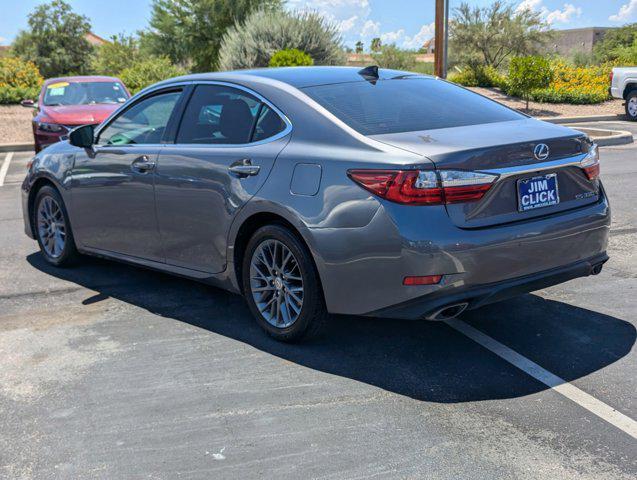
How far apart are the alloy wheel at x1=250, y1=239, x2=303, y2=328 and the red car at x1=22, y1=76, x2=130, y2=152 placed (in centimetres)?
947

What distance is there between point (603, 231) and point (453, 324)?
112cm

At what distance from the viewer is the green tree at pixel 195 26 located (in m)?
36.2

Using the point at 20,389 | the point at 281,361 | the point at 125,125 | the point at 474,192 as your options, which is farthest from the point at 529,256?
the point at 125,125

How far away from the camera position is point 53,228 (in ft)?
22.5

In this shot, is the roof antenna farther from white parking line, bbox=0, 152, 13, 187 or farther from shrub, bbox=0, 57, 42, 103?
shrub, bbox=0, 57, 42, 103

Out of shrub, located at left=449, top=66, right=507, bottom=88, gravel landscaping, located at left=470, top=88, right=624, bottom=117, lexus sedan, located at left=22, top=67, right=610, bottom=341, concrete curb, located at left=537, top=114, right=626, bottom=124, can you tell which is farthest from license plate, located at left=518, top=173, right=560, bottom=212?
shrub, located at left=449, top=66, right=507, bottom=88

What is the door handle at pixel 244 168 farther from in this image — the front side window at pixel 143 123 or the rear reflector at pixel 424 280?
the rear reflector at pixel 424 280

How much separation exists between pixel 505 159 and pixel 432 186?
462 millimetres

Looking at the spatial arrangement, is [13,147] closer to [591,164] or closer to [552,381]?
[591,164]

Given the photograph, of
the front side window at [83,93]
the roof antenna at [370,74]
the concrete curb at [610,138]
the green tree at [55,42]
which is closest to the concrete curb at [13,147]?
the front side window at [83,93]

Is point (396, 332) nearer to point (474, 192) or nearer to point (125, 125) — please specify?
point (474, 192)

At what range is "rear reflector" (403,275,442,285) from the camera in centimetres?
402

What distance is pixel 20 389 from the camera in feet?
14.1

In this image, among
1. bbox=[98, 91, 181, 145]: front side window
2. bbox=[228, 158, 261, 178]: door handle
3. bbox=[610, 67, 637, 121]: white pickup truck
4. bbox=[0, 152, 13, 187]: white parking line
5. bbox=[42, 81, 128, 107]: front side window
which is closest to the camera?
bbox=[228, 158, 261, 178]: door handle
